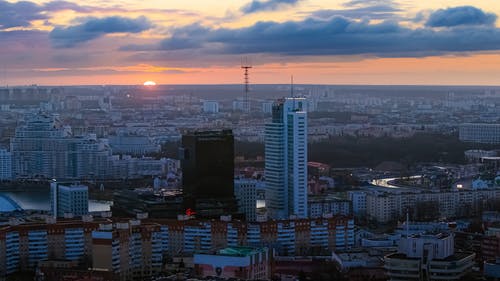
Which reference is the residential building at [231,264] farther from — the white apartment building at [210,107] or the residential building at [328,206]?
the white apartment building at [210,107]

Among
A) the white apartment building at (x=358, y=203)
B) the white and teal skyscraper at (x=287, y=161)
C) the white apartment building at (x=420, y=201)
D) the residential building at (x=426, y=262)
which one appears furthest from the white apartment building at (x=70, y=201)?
the residential building at (x=426, y=262)

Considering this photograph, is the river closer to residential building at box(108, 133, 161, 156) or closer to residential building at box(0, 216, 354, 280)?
residential building at box(0, 216, 354, 280)

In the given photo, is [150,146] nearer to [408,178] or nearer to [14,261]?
[408,178]

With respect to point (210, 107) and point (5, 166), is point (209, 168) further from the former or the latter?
point (210, 107)

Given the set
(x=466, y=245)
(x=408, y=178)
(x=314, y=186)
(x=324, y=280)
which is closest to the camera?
(x=324, y=280)

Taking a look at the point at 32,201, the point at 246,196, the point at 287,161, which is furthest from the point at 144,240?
the point at 32,201

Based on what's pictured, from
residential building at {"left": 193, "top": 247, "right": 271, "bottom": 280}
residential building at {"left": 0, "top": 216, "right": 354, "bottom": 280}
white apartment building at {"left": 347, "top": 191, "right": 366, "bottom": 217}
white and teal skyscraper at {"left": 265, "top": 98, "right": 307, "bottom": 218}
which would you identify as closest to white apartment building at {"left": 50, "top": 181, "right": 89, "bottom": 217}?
white and teal skyscraper at {"left": 265, "top": 98, "right": 307, "bottom": 218}

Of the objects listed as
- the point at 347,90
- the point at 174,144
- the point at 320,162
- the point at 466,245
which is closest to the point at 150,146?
the point at 174,144
